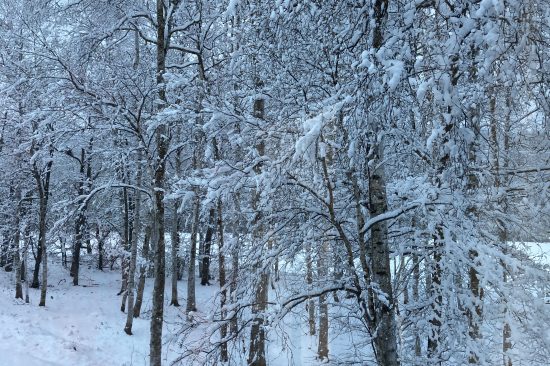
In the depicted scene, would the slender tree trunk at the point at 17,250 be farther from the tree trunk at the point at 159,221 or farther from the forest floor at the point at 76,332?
the tree trunk at the point at 159,221

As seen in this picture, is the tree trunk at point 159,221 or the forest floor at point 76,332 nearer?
the tree trunk at point 159,221

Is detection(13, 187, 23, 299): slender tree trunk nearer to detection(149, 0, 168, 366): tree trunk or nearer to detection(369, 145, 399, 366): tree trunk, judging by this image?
detection(149, 0, 168, 366): tree trunk

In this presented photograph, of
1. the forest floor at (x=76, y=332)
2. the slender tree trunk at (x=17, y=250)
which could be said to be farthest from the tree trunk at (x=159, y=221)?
the slender tree trunk at (x=17, y=250)

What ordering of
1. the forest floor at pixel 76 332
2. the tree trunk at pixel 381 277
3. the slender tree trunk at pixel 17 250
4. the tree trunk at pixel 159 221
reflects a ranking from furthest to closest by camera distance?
the slender tree trunk at pixel 17 250, the forest floor at pixel 76 332, the tree trunk at pixel 159 221, the tree trunk at pixel 381 277

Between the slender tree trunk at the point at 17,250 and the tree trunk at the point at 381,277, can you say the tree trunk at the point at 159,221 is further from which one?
the slender tree trunk at the point at 17,250

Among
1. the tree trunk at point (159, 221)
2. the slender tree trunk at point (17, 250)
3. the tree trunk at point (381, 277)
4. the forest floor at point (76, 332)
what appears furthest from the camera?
the slender tree trunk at point (17, 250)

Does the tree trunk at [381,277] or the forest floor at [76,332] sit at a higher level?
the tree trunk at [381,277]

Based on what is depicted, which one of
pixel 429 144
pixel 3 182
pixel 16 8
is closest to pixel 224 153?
pixel 429 144

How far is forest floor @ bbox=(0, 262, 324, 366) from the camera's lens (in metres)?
11.6

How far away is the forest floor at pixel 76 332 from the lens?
11.6 meters

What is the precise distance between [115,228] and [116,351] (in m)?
10.8

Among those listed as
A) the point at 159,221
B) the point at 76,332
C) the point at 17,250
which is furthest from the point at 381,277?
the point at 17,250

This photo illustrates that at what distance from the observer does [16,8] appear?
15.1m

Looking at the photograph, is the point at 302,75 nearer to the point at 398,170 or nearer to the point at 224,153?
the point at 398,170
